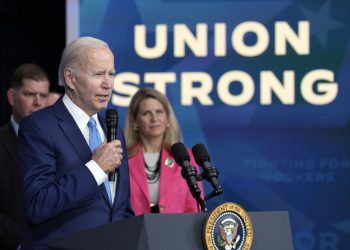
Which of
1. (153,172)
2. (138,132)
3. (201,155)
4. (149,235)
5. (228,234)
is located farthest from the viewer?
(138,132)

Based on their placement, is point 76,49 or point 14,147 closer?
point 76,49

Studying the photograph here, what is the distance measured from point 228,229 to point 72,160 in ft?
2.16

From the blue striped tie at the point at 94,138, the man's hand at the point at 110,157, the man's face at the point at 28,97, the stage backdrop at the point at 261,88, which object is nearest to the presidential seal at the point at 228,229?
the man's hand at the point at 110,157

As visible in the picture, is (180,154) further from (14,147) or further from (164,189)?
(14,147)

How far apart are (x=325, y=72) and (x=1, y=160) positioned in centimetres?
256

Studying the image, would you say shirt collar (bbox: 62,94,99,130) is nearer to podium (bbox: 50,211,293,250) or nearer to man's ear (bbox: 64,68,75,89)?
man's ear (bbox: 64,68,75,89)

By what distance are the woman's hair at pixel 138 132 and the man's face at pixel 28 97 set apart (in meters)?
0.52

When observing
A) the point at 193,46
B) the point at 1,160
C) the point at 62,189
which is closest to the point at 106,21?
the point at 193,46

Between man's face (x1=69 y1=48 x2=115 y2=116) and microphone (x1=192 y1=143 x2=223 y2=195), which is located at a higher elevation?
man's face (x1=69 y1=48 x2=115 y2=116)

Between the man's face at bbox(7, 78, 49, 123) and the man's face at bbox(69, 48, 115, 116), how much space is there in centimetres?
177

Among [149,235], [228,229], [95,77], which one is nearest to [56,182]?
[95,77]

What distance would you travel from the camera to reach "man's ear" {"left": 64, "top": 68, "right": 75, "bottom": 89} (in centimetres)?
287

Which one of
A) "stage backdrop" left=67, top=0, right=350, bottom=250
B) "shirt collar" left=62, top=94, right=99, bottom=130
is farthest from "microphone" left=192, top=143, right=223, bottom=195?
"stage backdrop" left=67, top=0, right=350, bottom=250

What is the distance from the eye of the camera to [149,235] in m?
2.29
